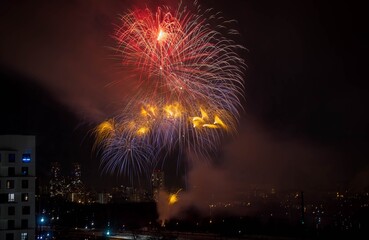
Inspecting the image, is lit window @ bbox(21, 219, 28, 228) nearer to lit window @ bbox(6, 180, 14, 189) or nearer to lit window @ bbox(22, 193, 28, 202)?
lit window @ bbox(22, 193, 28, 202)

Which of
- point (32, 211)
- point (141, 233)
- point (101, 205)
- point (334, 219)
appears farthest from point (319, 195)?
point (32, 211)

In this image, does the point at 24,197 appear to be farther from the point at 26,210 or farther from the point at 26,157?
the point at 26,157

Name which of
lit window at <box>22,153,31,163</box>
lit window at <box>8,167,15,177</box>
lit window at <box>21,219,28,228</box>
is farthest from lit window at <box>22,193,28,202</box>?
lit window at <box>22,153,31,163</box>

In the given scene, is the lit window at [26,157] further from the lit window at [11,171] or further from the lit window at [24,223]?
the lit window at [24,223]

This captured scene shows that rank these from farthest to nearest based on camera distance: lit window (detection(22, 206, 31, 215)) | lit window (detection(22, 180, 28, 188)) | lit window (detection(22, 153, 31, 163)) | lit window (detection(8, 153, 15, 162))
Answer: lit window (detection(22, 153, 31, 163)) → lit window (detection(22, 180, 28, 188)) → lit window (detection(22, 206, 31, 215)) → lit window (detection(8, 153, 15, 162))

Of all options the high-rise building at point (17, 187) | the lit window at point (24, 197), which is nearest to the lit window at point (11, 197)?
the high-rise building at point (17, 187)

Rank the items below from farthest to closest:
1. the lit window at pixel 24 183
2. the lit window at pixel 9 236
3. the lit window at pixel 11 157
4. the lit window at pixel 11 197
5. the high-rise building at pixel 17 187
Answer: the lit window at pixel 24 183 → the lit window at pixel 11 157 → the lit window at pixel 11 197 → the high-rise building at pixel 17 187 → the lit window at pixel 9 236

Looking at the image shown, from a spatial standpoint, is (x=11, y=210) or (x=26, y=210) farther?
(x=26, y=210)

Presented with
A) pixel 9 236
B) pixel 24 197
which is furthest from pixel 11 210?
pixel 9 236

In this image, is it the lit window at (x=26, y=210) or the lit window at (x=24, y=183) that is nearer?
the lit window at (x=26, y=210)
